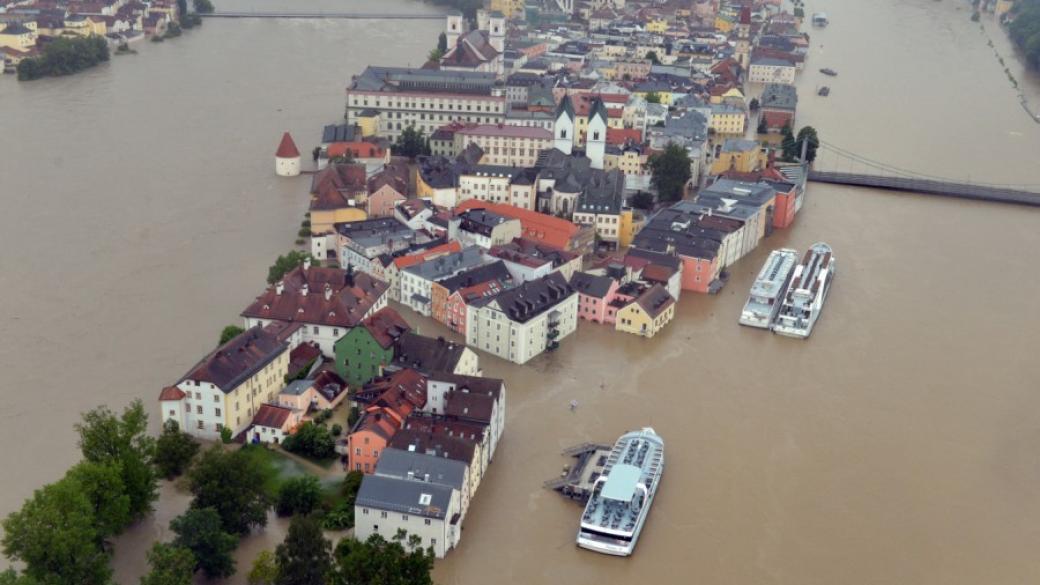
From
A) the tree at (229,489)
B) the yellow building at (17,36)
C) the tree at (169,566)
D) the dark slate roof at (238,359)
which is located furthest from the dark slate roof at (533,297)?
the yellow building at (17,36)

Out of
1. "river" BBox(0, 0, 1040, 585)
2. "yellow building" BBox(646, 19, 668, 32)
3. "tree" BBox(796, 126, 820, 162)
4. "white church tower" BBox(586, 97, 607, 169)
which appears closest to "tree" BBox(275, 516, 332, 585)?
"river" BBox(0, 0, 1040, 585)

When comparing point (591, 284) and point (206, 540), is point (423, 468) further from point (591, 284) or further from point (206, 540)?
point (591, 284)

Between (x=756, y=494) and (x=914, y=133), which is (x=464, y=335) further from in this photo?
(x=914, y=133)

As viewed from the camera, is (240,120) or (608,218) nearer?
(608,218)

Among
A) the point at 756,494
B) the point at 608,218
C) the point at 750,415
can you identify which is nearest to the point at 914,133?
the point at 608,218

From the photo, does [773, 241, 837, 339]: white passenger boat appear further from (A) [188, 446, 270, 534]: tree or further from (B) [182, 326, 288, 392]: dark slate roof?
(A) [188, 446, 270, 534]: tree

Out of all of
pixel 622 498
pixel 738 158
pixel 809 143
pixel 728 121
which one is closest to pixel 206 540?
pixel 622 498
